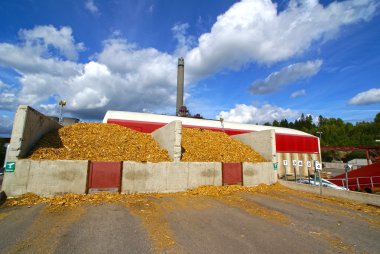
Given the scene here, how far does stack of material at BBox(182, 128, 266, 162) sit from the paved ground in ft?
15.4

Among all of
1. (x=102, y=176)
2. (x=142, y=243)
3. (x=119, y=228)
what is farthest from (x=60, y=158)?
(x=142, y=243)

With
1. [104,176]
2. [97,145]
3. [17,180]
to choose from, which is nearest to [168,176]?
[104,176]

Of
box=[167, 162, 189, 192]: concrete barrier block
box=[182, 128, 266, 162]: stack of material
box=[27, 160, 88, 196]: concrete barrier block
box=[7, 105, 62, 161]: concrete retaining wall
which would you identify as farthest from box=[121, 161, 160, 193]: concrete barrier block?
box=[7, 105, 62, 161]: concrete retaining wall

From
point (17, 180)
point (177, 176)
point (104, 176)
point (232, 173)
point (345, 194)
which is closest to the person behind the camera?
point (17, 180)

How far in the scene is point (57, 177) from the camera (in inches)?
397

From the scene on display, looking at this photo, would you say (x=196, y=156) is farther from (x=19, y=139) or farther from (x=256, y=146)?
→ (x=19, y=139)

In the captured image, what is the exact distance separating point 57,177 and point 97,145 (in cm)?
353

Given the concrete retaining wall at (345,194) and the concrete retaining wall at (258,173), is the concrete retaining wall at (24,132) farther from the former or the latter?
the concrete retaining wall at (345,194)

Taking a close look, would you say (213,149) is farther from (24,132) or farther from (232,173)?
(24,132)

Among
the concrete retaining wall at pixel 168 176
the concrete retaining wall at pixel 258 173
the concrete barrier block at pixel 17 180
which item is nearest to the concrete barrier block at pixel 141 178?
the concrete retaining wall at pixel 168 176

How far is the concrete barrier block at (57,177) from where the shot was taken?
9.84 metres

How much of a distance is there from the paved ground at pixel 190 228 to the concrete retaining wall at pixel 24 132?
106 inches

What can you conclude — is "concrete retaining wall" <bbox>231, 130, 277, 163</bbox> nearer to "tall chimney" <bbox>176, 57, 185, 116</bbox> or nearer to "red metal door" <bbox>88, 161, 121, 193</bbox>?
"red metal door" <bbox>88, 161, 121, 193</bbox>

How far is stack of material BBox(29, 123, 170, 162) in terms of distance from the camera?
1162cm
